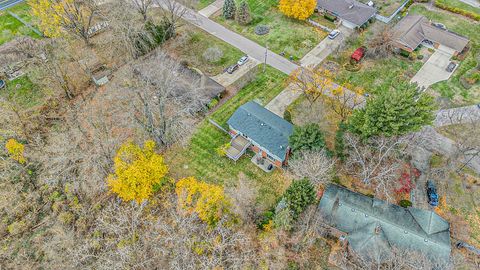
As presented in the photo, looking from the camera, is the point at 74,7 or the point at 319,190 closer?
the point at 319,190

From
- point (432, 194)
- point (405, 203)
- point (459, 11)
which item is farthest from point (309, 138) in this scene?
point (459, 11)

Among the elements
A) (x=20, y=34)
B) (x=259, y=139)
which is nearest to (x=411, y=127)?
(x=259, y=139)

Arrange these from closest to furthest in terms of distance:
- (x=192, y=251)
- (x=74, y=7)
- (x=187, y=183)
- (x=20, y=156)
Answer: (x=192, y=251)
(x=187, y=183)
(x=20, y=156)
(x=74, y=7)

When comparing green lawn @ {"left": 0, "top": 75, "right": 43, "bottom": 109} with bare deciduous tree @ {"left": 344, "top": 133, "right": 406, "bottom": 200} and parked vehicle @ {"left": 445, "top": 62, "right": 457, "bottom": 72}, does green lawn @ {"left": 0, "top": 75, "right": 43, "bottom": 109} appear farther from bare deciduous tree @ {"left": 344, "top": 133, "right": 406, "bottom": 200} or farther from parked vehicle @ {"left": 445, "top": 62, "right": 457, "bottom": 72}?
parked vehicle @ {"left": 445, "top": 62, "right": 457, "bottom": 72}

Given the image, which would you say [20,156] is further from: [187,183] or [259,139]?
[259,139]

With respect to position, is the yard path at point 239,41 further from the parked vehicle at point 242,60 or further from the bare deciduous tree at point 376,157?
the bare deciduous tree at point 376,157

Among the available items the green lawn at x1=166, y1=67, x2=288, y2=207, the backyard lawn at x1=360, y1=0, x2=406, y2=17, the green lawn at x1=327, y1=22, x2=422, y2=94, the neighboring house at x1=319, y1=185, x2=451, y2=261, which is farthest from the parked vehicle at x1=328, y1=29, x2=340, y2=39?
the neighboring house at x1=319, y1=185, x2=451, y2=261

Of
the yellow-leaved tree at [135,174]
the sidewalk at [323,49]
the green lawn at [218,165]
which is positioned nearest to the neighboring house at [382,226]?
the green lawn at [218,165]
